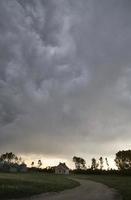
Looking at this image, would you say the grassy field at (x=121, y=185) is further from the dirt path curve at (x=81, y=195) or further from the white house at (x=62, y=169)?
the white house at (x=62, y=169)

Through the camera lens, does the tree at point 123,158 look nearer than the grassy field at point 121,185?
No

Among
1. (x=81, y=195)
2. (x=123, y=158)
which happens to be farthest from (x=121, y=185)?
(x=123, y=158)

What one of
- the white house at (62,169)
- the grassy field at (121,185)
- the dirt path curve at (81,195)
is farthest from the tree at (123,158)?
the dirt path curve at (81,195)

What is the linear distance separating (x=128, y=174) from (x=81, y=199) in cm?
7029

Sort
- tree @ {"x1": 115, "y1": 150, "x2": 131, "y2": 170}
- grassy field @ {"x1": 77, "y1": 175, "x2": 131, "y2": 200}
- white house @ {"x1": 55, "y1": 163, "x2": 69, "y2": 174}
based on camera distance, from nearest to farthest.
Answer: grassy field @ {"x1": 77, "y1": 175, "x2": 131, "y2": 200}, white house @ {"x1": 55, "y1": 163, "x2": 69, "y2": 174}, tree @ {"x1": 115, "y1": 150, "x2": 131, "y2": 170}

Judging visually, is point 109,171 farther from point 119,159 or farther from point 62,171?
point 119,159

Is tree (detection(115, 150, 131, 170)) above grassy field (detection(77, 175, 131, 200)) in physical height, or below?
above

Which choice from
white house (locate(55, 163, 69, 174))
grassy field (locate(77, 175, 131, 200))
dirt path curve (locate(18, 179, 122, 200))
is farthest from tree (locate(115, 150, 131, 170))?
dirt path curve (locate(18, 179, 122, 200))

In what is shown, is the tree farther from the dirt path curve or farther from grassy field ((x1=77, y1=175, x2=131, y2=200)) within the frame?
the dirt path curve

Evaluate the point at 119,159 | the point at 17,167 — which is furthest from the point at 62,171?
the point at 119,159

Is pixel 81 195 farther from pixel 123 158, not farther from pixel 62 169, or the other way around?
pixel 123 158

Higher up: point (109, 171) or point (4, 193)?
point (109, 171)

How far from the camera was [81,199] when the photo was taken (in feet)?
85.0

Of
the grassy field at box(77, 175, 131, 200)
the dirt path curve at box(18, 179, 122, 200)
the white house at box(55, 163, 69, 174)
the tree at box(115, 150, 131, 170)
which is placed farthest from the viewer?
the tree at box(115, 150, 131, 170)
